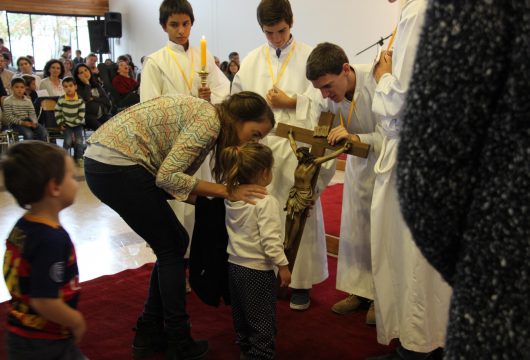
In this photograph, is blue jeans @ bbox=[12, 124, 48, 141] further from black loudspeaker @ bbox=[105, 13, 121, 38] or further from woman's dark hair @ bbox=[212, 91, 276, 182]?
black loudspeaker @ bbox=[105, 13, 121, 38]

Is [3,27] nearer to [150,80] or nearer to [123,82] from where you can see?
[123,82]

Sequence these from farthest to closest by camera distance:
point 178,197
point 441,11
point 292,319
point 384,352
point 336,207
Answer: point 336,207, point 292,319, point 384,352, point 178,197, point 441,11

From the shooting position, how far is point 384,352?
2.64 metres

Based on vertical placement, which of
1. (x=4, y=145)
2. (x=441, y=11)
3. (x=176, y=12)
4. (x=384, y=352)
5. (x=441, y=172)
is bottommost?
(x=384, y=352)

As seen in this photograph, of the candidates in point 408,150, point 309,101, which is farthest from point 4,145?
point 408,150

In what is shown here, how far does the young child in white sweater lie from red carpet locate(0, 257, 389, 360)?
326 millimetres

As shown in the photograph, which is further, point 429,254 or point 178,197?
point 178,197

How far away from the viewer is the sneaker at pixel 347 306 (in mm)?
3039

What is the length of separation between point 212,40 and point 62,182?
12.0 m

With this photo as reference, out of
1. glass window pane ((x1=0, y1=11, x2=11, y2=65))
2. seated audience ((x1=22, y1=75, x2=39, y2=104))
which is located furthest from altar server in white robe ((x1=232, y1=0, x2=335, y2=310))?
glass window pane ((x1=0, y1=11, x2=11, y2=65))

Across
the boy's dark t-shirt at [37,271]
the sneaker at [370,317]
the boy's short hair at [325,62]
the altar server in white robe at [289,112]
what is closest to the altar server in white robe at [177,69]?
the altar server in white robe at [289,112]

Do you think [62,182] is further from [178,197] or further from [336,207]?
[336,207]

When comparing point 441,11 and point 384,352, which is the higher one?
point 441,11

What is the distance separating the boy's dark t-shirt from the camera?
147 cm
